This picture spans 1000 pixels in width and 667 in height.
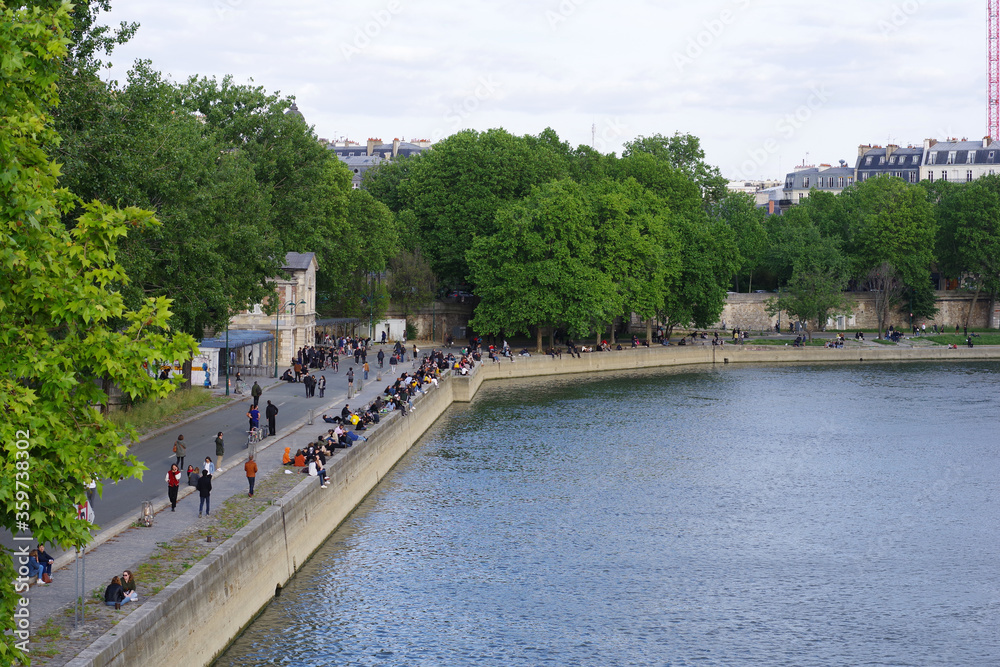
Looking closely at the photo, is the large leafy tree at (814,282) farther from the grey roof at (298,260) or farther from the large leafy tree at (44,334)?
the large leafy tree at (44,334)

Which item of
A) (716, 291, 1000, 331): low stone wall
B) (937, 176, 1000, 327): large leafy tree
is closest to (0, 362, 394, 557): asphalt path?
(716, 291, 1000, 331): low stone wall

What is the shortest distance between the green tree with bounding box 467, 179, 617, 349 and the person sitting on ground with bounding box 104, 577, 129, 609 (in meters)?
65.1

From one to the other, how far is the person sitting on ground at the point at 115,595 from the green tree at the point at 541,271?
6514cm

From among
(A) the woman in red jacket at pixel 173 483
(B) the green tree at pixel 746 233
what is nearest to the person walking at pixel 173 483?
(A) the woman in red jacket at pixel 173 483

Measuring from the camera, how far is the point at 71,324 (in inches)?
599

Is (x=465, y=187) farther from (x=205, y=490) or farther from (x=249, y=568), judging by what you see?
(x=249, y=568)

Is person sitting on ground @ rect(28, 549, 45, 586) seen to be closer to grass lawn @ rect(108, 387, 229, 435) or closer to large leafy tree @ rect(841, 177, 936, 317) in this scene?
grass lawn @ rect(108, 387, 229, 435)

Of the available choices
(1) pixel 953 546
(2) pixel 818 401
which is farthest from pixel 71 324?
(2) pixel 818 401

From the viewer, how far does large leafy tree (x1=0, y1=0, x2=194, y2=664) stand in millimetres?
14328

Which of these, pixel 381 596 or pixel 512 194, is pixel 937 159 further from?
pixel 381 596

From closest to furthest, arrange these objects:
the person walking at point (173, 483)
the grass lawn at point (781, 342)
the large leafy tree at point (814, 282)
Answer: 1. the person walking at point (173, 483)
2. the grass lawn at point (781, 342)
3. the large leafy tree at point (814, 282)

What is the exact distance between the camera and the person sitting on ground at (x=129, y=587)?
2149 centimetres

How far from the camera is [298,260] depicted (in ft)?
233

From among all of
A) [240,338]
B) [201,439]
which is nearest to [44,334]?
[201,439]
